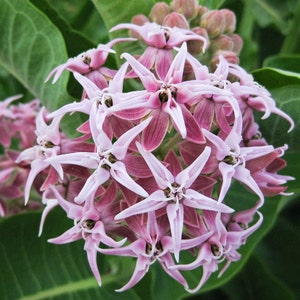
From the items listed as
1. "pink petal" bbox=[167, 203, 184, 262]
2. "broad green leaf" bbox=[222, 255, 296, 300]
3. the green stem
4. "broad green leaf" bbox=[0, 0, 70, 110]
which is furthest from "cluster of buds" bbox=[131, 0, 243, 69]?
"broad green leaf" bbox=[222, 255, 296, 300]

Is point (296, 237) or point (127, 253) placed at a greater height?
point (127, 253)

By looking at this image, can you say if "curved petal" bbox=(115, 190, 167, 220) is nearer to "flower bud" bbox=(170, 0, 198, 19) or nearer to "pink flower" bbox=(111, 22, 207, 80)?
"pink flower" bbox=(111, 22, 207, 80)

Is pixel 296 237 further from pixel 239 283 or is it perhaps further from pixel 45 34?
pixel 45 34

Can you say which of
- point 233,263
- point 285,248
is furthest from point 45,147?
point 285,248

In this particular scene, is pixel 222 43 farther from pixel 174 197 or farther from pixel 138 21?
pixel 174 197

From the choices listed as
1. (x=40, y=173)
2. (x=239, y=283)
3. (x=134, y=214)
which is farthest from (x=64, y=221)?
(x=239, y=283)
